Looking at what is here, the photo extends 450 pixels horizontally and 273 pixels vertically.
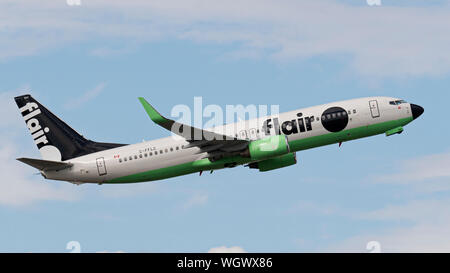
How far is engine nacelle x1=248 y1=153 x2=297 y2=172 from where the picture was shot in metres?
62.8

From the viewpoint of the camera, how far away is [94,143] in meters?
65.4

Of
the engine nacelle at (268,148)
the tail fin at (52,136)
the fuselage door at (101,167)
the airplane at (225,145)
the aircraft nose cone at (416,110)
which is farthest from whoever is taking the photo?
the tail fin at (52,136)

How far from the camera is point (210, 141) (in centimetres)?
5894

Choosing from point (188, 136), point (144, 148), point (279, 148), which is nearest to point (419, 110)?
point (279, 148)

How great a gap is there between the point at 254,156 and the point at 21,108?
76.6 ft

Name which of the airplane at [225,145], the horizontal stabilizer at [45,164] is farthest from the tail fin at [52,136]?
the horizontal stabilizer at [45,164]

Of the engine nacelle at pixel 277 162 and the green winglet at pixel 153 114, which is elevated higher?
the green winglet at pixel 153 114

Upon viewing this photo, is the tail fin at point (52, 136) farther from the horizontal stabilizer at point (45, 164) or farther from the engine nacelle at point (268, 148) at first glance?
the engine nacelle at point (268, 148)

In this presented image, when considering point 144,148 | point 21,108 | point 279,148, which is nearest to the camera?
point 279,148

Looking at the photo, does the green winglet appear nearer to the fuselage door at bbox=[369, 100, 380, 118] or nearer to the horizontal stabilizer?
the horizontal stabilizer

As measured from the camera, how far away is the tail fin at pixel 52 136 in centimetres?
6506

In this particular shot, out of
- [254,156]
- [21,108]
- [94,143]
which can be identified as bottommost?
[254,156]

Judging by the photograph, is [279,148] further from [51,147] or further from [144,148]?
[51,147]

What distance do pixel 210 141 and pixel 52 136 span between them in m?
16.3
